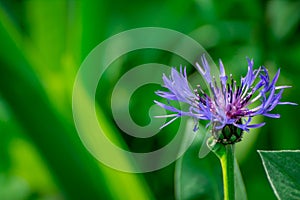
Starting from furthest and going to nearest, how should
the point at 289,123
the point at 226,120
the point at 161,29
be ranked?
the point at 161,29
the point at 289,123
the point at 226,120

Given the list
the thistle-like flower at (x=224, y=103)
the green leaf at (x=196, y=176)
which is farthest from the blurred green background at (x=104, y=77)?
the thistle-like flower at (x=224, y=103)

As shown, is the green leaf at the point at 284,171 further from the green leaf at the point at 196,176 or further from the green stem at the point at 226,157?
the green leaf at the point at 196,176

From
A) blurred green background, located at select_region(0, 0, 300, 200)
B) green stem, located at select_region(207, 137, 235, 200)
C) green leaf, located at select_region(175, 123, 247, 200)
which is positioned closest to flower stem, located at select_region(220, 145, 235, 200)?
green stem, located at select_region(207, 137, 235, 200)

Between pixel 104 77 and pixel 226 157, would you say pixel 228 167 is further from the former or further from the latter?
pixel 104 77

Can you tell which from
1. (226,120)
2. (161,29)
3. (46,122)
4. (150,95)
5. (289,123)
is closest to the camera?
(226,120)

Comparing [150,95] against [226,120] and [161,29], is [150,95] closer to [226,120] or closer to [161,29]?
[161,29]

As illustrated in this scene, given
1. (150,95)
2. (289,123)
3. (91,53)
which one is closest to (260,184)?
(289,123)

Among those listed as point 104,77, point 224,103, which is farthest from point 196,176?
point 104,77
